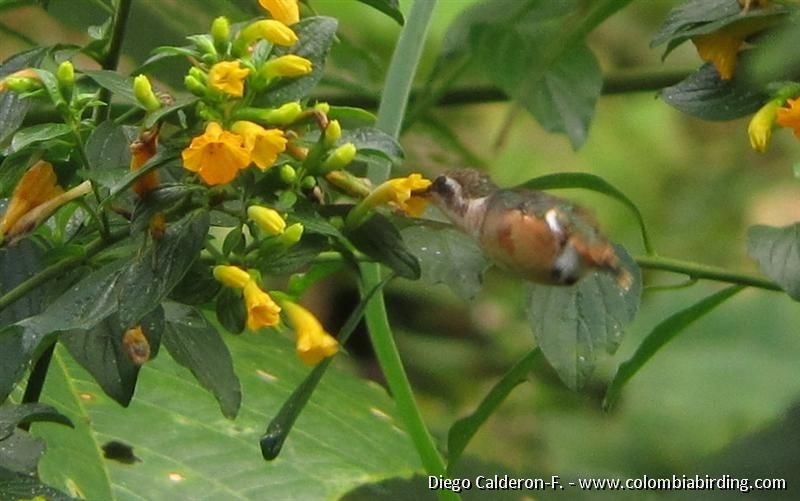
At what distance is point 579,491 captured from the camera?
1.42 m

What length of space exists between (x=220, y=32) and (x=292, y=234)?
115 mm

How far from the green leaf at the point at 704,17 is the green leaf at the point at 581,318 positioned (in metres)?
0.16

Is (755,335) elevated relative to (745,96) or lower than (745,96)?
lower

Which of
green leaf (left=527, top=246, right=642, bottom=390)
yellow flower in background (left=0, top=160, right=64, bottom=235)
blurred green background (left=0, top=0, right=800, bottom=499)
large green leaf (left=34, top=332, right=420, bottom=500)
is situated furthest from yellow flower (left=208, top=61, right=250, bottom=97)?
blurred green background (left=0, top=0, right=800, bottom=499)

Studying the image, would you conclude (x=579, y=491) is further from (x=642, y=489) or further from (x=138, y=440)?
(x=138, y=440)

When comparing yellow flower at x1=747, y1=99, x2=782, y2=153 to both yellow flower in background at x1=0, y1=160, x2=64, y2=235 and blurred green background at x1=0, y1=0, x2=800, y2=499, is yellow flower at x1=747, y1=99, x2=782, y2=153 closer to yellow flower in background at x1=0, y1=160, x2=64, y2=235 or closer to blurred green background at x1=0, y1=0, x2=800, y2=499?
yellow flower in background at x1=0, y1=160, x2=64, y2=235

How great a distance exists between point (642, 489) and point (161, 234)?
0.89 m

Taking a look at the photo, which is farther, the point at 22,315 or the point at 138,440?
the point at 138,440

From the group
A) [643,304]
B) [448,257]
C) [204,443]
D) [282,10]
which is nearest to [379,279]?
Answer: [448,257]

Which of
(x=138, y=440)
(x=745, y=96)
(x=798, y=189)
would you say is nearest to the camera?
(x=745, y=96)

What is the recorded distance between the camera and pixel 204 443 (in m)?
1.25

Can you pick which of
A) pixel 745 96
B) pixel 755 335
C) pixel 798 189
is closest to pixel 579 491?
pixel 745 96

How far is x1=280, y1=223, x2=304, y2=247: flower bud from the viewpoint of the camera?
66 centimetres

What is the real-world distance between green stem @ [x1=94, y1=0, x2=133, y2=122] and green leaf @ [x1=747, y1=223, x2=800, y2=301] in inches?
15.4
